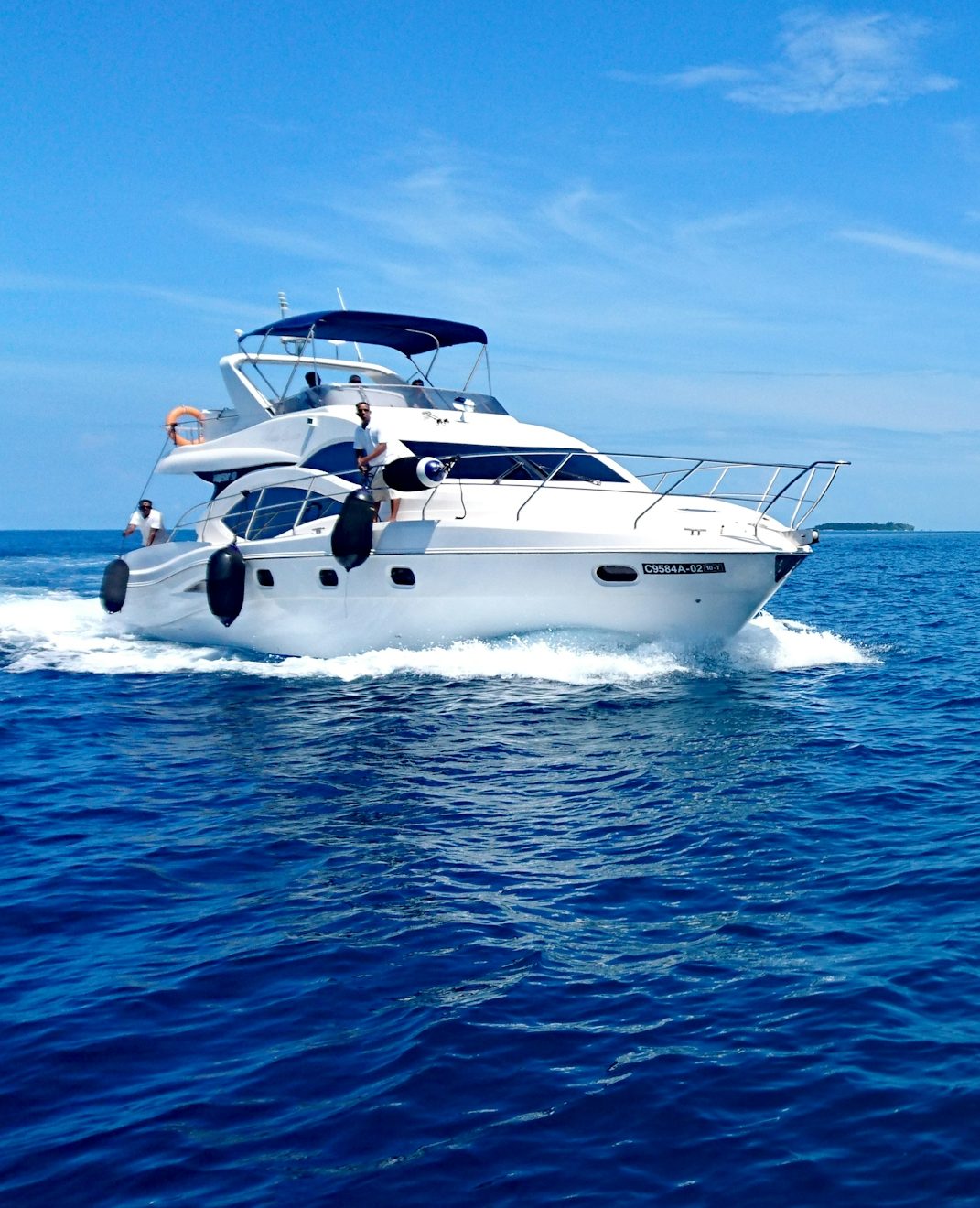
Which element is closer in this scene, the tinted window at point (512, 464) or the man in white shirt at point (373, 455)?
the man in white shirt at point (373, 455)

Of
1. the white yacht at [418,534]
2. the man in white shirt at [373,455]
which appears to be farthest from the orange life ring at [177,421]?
the man in white shirt at [373,455]

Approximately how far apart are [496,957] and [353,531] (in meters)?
8.18

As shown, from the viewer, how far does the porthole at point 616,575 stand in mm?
11676

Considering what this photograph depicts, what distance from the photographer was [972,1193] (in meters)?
3.44

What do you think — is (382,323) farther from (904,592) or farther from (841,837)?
(904,592)

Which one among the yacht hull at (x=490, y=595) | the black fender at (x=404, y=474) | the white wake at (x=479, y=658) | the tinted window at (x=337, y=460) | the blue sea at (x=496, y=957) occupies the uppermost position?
the tinted window at (x=337, y=460)

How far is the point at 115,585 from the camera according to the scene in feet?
56.1

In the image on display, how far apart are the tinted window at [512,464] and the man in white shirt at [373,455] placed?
0.48m

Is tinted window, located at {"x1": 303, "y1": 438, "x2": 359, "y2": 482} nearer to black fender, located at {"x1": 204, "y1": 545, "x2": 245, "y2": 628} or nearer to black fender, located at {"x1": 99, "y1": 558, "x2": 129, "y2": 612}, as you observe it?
black fender, located at {"x1": 204, "y1": 545, "x2": 245, "y2": 628}

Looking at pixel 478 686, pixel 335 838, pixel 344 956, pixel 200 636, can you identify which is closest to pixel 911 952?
pixel 344 956

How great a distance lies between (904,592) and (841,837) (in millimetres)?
24125

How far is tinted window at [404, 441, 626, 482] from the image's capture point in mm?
13477

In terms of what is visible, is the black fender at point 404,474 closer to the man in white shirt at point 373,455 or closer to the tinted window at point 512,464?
the man in white shirt at point 373,455

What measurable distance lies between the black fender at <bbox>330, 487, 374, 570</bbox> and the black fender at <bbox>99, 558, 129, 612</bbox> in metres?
5.75
